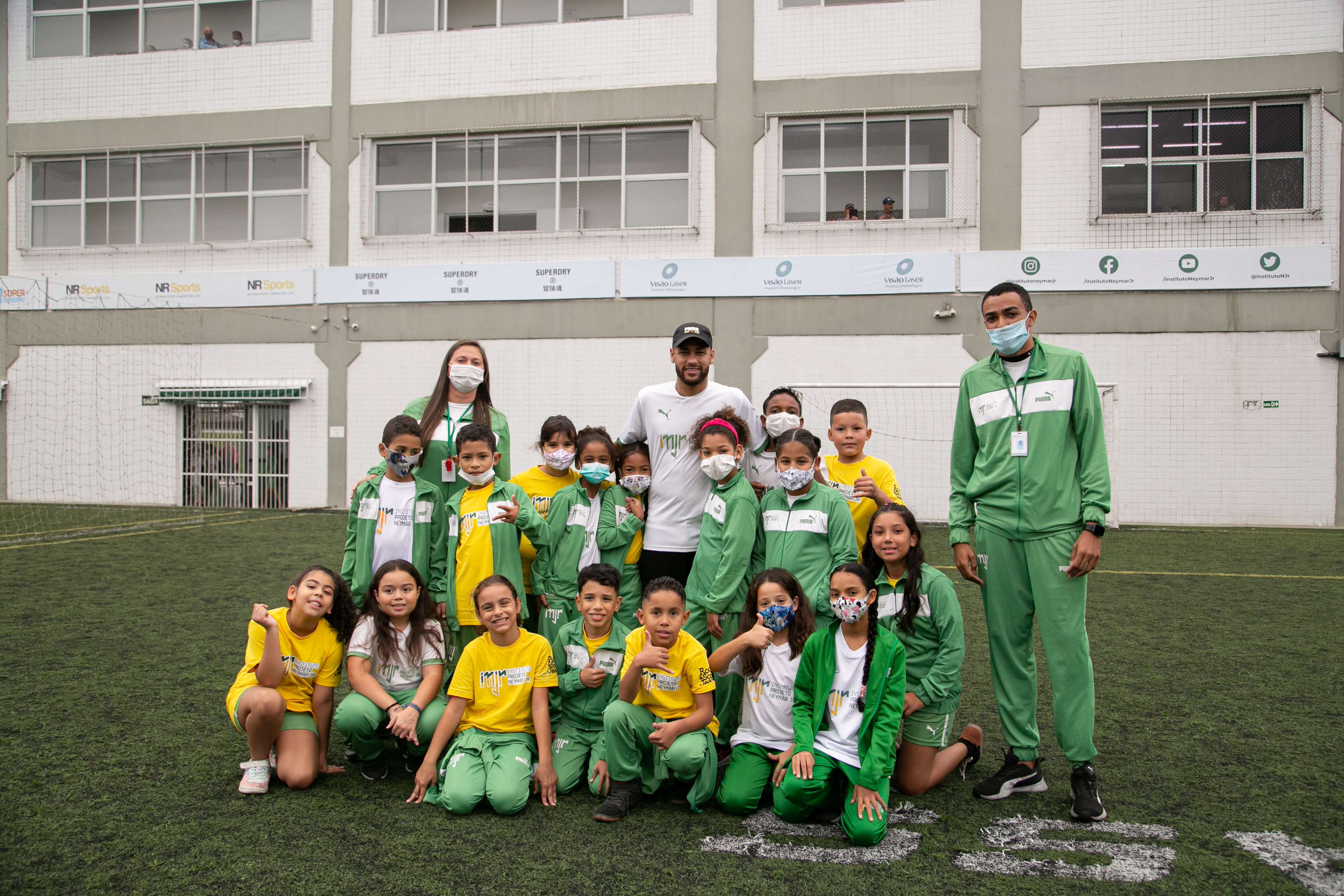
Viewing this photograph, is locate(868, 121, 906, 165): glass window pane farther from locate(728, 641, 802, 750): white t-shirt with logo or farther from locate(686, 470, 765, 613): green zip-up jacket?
locate(728, 641, 802, 750): white t-shirt with logo

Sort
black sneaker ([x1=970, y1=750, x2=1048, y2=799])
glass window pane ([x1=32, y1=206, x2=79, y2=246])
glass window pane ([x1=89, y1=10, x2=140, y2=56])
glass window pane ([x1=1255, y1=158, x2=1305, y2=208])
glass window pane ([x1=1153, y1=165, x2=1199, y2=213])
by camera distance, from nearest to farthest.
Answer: black sneaker ([x1=970, y1=750, x2=1048, y2=799]) < glass window pane ([x1=1255, y1=158, x2=1305, y2=208]) < glass window pane ([x1=1153, y1=165, x2=1199, y2=213]) < glass window pane ([x1=89, y1=10, x2=140, y2=56]) < glass window pane ([x1=32, y1=206, x2=79, y2=246])

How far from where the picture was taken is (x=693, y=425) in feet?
12.1

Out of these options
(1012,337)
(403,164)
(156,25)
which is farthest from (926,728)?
(156,25)

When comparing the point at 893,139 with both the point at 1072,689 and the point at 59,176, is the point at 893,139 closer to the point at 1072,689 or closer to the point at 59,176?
the point at 1072,689

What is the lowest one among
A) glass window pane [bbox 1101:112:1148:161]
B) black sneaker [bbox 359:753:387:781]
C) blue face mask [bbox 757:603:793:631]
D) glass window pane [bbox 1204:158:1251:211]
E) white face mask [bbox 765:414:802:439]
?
black sneaker [bbox 359:753:387:781]

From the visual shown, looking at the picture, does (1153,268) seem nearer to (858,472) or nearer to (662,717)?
(858,472)

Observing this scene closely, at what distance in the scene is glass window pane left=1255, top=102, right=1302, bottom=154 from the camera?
12.1m

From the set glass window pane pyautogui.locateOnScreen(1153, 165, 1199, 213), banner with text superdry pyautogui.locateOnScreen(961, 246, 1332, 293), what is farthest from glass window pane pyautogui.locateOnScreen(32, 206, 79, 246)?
glass window pane pyautogui.locateOnScreen(1153, 165, 1199, 213)

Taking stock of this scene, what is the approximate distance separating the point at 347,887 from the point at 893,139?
1290 cm

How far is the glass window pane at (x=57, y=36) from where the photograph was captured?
49.2 feet

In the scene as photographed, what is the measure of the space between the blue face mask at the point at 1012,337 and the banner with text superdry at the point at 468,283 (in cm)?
1068

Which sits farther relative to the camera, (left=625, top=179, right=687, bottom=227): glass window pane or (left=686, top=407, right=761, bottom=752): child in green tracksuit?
(left=625, top=179, right=687, bottom=227): glass window pane

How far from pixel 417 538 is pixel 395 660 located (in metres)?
0.57

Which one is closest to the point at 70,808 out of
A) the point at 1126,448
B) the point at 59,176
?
the point at 1126,448
